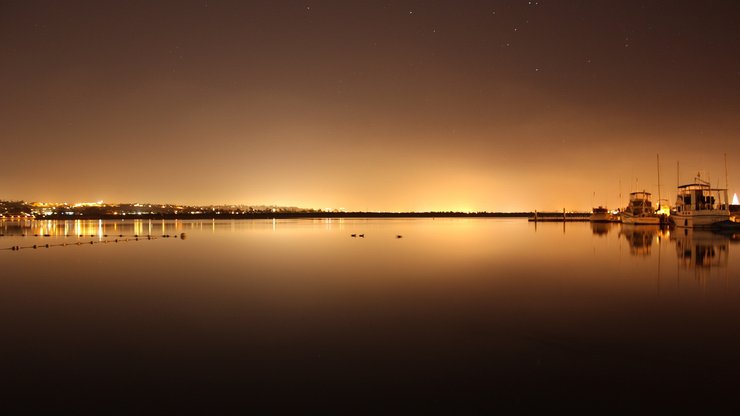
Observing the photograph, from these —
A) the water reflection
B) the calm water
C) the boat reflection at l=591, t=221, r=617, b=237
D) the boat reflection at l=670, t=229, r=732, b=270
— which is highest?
the water reflection

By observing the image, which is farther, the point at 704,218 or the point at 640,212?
the point at 640,212

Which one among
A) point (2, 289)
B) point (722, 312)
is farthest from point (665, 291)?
point (2, 289)

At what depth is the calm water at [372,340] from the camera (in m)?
6.23

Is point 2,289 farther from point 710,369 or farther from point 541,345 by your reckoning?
point 710,369

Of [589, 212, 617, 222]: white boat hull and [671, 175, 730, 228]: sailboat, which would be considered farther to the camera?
[589, 212, 617, 222]: white boat hull

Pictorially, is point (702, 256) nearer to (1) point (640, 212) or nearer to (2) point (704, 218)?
(2) point (704, 218)

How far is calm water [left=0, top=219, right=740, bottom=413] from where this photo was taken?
20.5 ft

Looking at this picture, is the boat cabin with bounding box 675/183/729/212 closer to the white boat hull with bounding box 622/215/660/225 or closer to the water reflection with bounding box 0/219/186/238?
the white boat hull with bounding box 622/215/660/225

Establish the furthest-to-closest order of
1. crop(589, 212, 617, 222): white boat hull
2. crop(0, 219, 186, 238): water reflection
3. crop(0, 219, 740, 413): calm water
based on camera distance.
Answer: crop(589, 212, 617, 222): white boat hull, crop(0, 219, 186, 238): water reflection, crop(0, 219, 740, 413): calm water

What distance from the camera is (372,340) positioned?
8.80 metres

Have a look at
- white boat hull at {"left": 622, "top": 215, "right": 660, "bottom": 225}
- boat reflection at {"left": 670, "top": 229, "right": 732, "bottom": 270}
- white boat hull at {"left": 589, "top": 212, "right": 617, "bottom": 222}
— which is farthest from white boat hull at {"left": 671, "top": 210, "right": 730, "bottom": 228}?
white boat hull at {"left": 589, "top": 212, "right": 617, "bottom": 222}

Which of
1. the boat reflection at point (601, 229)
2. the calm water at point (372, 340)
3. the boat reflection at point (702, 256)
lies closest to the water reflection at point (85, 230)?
the calm water at point (372, 340)

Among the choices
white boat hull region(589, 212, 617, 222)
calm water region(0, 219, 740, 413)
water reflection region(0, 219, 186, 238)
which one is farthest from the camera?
white boat hull region(589, 212, 617, 222)

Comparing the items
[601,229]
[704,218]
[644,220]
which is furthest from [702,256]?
[644,220]
